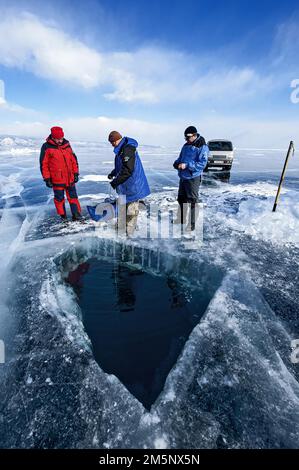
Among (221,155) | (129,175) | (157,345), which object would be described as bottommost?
(157,345)

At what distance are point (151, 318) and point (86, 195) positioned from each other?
664 cm

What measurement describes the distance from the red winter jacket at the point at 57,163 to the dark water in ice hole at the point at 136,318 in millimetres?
2271

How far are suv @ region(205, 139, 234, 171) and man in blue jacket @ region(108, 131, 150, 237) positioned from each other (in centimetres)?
1079

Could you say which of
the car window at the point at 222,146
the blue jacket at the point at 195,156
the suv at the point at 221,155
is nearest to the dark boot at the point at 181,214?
the blue jacket at the point at 195,156

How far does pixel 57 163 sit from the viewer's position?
4961mm

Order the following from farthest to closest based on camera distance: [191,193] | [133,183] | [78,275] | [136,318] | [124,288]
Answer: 1. [191,193]
2. [133,183]
3. [78,275]
4. [124,288]
5. [136,318]

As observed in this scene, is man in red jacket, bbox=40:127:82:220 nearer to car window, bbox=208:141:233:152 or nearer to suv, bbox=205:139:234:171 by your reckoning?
suv, bbox=205:139:234:171

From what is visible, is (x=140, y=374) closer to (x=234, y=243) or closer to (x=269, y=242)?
(x=234, y=243)

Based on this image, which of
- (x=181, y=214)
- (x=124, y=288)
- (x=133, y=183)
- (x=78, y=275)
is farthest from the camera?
(x=181, y=214)

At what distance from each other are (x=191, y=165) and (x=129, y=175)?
4.01 ft

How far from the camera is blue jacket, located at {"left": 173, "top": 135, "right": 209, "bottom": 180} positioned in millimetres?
4449

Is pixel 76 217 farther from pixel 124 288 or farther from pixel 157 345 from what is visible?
pixel 157 345

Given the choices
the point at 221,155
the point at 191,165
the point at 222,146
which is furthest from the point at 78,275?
the point at 222,146
